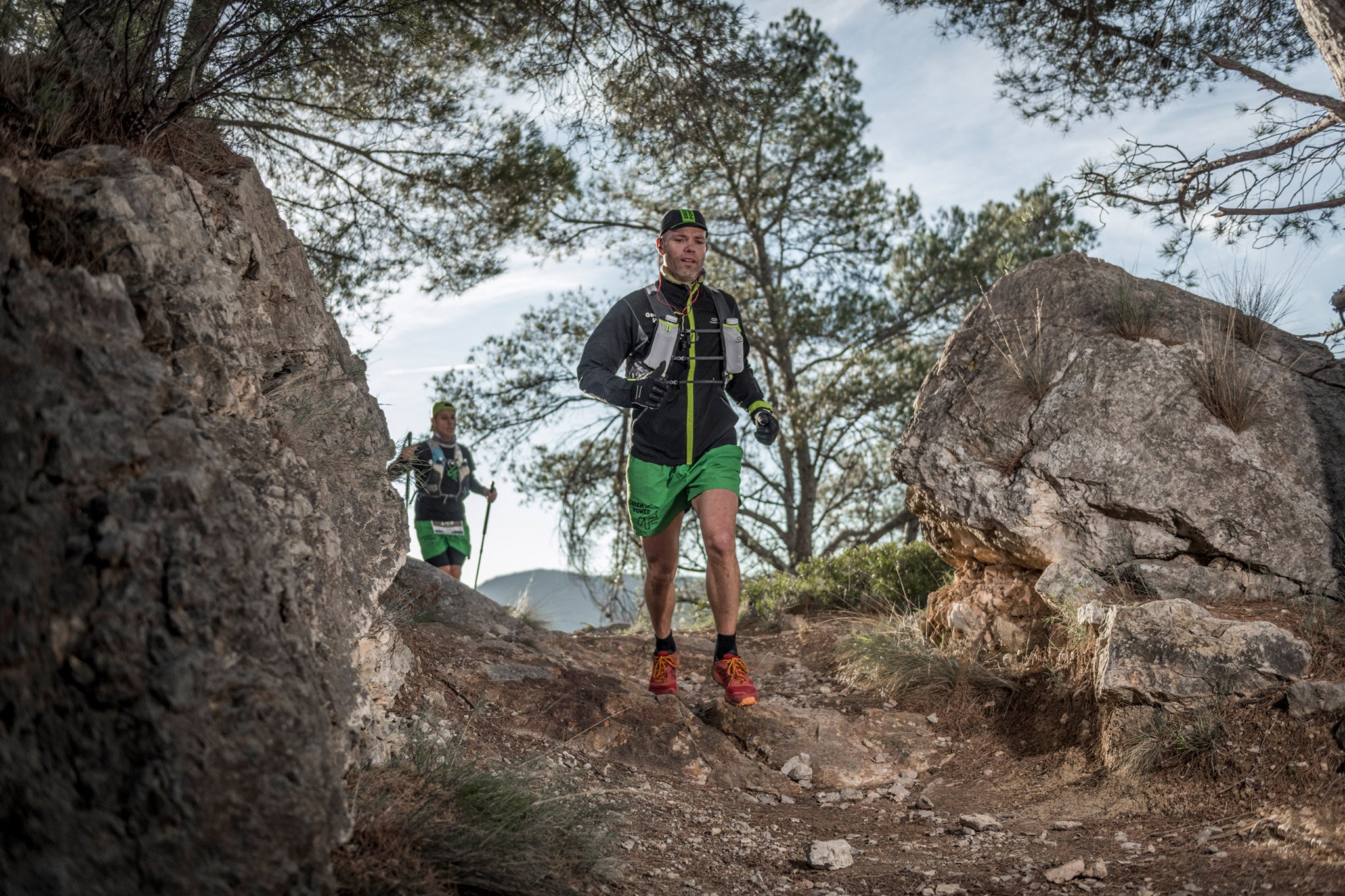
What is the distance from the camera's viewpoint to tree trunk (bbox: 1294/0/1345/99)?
511 cm

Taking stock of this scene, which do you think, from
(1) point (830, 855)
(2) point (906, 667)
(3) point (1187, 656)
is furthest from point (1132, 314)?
(1) point (830, 855)

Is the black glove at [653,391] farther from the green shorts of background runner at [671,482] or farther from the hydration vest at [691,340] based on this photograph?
the green shorts of background runner at [671,482]

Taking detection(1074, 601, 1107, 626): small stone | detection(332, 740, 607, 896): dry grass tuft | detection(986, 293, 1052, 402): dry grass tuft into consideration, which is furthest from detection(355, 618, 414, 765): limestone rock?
detection(986, 293, 1052, 402): dry grass tuft

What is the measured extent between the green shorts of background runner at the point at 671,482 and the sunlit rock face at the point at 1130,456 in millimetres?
1371

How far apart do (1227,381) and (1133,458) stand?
2.23ft

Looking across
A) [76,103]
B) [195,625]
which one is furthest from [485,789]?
[76,103]

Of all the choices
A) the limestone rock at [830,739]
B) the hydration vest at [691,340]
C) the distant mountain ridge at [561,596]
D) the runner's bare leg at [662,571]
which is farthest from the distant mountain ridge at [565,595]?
the hydration vest at [691,340]

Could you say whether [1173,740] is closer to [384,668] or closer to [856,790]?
[856,790]

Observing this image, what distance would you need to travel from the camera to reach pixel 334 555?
301cm

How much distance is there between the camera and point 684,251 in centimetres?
502

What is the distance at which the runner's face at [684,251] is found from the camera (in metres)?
5.02

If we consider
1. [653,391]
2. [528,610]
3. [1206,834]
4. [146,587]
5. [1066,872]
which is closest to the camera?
[146,587]

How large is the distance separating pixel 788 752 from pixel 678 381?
2024 mm

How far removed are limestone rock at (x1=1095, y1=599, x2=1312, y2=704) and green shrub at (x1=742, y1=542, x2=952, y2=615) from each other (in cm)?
271
